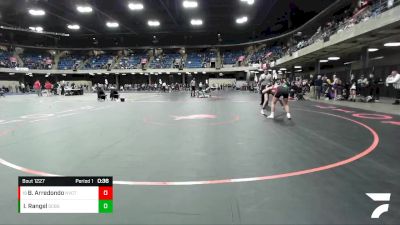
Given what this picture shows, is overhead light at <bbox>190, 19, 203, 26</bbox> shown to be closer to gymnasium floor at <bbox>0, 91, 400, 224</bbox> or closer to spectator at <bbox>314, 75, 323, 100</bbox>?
spectator at <bbox>314, 75, 323, 100</bbox>

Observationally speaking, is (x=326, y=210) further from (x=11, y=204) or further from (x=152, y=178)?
(x=11, y=204)

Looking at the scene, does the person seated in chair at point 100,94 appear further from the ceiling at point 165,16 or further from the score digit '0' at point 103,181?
the score digit '0' at point 103,181

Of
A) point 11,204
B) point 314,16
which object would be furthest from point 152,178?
point 314,16

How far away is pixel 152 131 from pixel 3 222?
5.15 m

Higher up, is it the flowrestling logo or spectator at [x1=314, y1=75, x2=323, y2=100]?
spectator at [x1=314, y1=75, x2=323, y2=100]

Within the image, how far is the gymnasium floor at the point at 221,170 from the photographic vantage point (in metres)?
2.75

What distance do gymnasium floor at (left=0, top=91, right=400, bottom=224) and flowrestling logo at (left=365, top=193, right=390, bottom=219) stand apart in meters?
0.05

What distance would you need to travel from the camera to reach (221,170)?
13.7 feet

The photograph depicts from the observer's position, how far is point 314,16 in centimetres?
3472

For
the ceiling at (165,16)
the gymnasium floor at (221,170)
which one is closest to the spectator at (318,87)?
the ceiling at (165,16)

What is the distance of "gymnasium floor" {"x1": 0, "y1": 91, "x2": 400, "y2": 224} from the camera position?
2752 mm

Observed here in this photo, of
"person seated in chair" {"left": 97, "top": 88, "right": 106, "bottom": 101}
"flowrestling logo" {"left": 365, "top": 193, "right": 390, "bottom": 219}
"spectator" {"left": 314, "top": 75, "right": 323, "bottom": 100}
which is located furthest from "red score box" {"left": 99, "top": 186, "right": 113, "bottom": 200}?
"spectator" {"left": 314, "top": 75, "right": 323, "bottom": 100}
